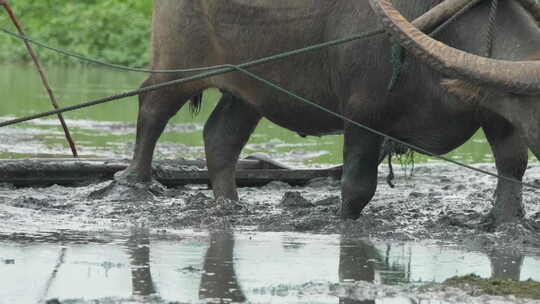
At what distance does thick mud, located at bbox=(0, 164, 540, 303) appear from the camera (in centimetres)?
689

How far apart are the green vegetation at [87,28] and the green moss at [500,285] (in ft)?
72.9

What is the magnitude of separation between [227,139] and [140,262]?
3.28 metres

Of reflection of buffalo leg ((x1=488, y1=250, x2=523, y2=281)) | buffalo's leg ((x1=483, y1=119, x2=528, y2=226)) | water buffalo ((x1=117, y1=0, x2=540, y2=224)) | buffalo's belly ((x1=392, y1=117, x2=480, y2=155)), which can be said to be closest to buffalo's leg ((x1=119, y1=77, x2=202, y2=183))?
water buffalo ((x1=117, y1=0, x2=540, y2=224))

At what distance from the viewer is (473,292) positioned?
6801 mm

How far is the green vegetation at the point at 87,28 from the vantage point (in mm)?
29344

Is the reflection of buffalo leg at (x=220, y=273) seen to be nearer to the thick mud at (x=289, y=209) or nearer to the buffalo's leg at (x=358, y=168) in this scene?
the thick mud at (x=289, y=209)

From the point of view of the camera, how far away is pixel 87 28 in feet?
98.9

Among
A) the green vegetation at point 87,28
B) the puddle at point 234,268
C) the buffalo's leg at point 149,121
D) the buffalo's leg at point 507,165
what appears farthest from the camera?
the green vegetation at point 87,28

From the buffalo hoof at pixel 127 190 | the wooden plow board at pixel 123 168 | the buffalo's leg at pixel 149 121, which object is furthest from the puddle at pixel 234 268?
the wooden plow board at pixel 123 168

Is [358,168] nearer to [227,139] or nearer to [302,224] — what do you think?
[302,224]

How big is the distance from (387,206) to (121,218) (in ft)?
6.71

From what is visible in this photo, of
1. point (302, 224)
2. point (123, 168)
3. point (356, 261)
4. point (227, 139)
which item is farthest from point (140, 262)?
point (123, 168)

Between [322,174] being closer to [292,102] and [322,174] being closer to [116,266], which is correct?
[292,102]

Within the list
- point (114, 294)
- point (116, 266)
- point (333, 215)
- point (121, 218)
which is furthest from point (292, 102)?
point (114, 294)
